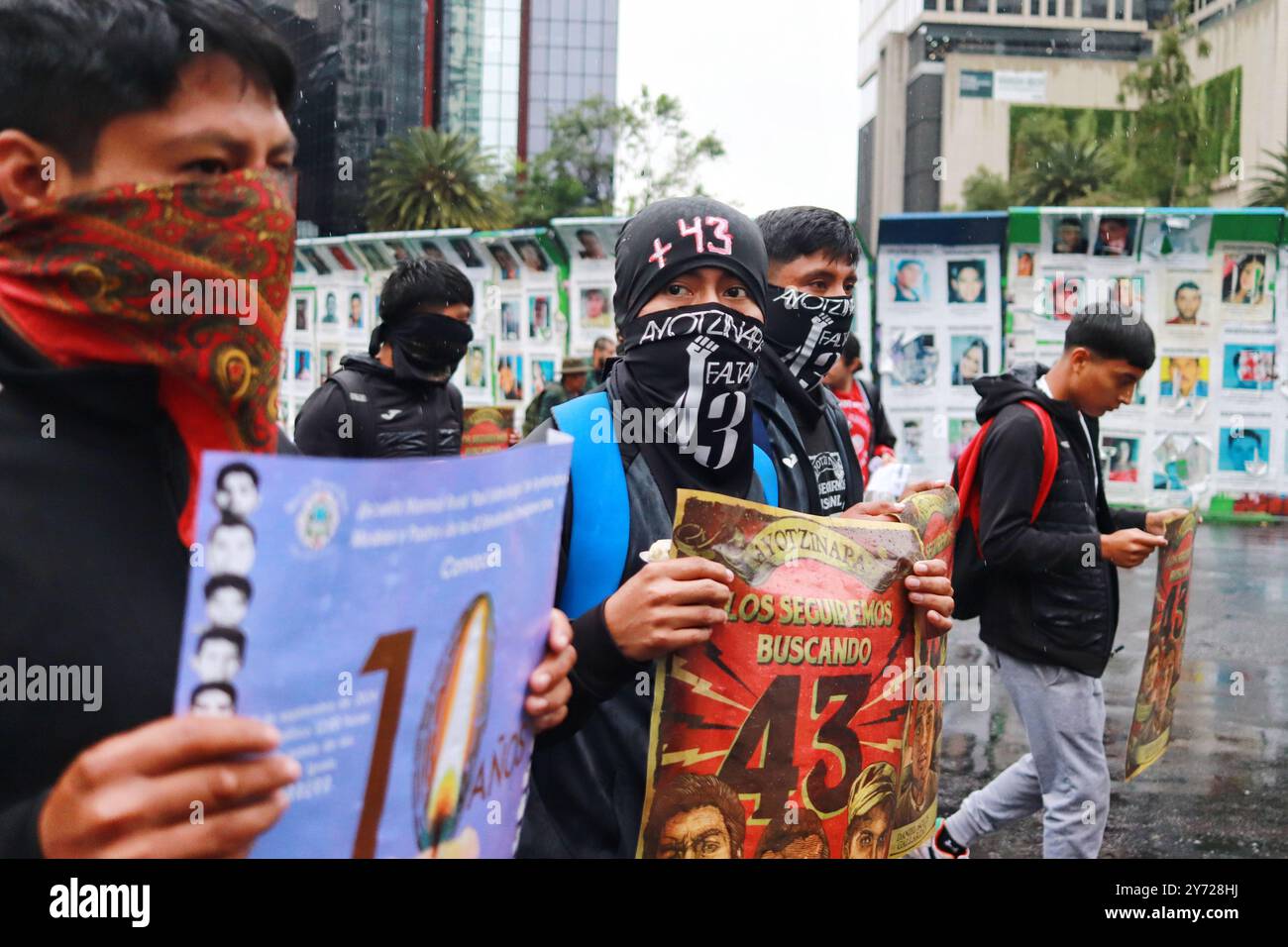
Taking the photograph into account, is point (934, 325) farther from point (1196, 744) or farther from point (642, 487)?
point (642, 487)

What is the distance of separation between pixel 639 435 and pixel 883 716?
673 mm

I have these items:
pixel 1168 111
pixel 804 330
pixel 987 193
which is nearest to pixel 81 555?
pixel 804 330

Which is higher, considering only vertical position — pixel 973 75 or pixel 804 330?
pixel 973 75

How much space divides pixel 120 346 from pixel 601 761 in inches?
47.8

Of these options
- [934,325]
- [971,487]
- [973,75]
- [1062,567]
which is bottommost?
[1062,567]

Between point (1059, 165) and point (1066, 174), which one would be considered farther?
point (1059, 165)

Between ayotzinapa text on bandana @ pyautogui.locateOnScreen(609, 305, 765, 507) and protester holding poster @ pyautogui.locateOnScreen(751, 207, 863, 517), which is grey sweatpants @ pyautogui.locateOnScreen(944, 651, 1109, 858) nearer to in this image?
protester holding poster @ pyautogui.locateOnScreen(751, 207, 863, 517)

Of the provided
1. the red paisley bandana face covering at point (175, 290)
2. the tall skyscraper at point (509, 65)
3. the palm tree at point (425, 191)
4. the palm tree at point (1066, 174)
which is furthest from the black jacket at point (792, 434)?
the tall skyscraper at point (509, 65)

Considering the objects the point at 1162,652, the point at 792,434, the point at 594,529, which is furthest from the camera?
the point at 1162,652

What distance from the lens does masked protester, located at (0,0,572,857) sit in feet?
4.22

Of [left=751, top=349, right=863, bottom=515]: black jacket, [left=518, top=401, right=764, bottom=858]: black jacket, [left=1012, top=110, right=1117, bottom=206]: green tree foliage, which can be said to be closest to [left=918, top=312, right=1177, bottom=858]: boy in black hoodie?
[left=751, top=349, right=863, bottom=515]: black jacket

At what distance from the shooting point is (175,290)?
1.39 metres

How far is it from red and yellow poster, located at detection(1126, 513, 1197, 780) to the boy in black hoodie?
0.36 feet

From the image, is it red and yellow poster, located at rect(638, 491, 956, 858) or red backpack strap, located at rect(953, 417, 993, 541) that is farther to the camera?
red backpack strap, located at rect(953, 417, 993, 541)
